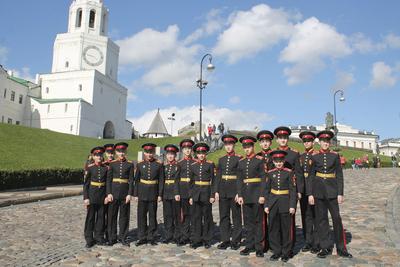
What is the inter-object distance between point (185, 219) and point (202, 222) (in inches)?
16.5

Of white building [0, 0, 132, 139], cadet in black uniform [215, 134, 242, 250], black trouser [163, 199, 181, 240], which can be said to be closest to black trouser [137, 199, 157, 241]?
black trouser [163, 199, 181, 240]

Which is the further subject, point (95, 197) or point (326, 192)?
point (95, 197)

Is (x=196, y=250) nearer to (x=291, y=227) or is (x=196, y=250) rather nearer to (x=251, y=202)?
(x=251, y=202)

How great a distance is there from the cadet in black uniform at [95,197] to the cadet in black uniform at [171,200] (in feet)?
4.93

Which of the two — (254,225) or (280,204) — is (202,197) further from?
(280,204)

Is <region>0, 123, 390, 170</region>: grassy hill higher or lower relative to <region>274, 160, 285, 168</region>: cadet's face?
higher

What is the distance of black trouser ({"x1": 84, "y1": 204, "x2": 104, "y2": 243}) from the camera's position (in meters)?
8.38

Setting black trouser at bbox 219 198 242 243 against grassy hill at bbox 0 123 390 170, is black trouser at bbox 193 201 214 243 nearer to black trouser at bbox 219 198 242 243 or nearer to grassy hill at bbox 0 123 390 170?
black trouser at bbox 219 198 242 243

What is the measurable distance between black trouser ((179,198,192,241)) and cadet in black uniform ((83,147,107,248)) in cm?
188

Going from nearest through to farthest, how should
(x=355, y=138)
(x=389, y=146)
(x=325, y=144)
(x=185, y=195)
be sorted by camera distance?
(x=325, y=144)
(x=185, y=195)
(x=355, y=138)
(x=389, y=146)

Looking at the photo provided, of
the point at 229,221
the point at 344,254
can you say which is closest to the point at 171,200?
the point at 229,221

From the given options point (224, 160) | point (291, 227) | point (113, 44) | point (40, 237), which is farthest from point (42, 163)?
point (113, 44)

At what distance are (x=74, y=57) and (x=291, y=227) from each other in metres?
61.7

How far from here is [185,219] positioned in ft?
28.7
